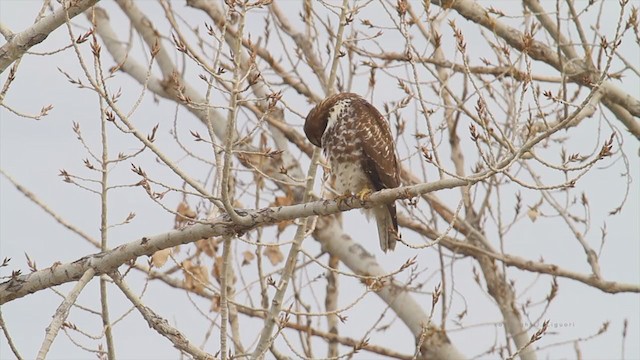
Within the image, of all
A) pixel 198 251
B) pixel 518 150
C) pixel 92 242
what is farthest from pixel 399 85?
pixel 198 251

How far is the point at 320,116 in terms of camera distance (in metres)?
6.46

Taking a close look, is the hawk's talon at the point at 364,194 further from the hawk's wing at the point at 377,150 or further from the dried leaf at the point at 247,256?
the dried leaf at the point at 247,256

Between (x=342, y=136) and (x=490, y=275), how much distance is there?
3.51 m

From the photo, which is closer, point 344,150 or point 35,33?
point 35,33

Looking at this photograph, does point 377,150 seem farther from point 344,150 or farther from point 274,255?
point 274,255

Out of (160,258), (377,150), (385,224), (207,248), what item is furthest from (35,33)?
(207,248)

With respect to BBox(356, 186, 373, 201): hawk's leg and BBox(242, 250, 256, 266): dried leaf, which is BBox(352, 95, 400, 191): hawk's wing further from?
BBox(242, 250, 256, 266): dried leaf

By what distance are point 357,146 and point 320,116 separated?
352mm

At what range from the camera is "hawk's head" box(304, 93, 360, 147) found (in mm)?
6461

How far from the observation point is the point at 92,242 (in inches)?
235

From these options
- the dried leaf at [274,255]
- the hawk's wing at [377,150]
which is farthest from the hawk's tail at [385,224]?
the dried leaf at [274,255]

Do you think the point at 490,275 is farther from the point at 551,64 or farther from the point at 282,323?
the point at 282,323

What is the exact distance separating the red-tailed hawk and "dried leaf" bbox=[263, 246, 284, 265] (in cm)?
124

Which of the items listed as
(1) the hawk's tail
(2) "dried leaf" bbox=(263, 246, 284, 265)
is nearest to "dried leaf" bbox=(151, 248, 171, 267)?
(1) the hawk's tail
